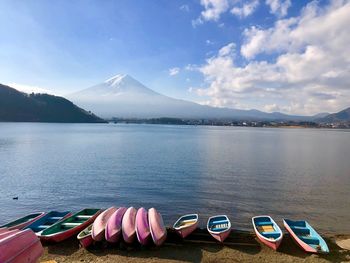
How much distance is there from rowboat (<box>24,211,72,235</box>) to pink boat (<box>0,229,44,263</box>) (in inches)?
200

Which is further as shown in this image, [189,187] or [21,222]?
[189,187]

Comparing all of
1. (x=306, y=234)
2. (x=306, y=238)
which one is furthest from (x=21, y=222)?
(x=306, y=234)

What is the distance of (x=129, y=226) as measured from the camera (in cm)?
1495

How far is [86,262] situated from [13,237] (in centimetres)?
328

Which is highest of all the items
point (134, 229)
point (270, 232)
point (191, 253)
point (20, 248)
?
point (20, 248)

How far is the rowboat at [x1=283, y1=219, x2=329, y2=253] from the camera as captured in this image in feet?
44.9

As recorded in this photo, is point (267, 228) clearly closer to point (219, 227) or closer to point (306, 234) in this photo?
point (306, 234)

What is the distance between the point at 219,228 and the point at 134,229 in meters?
4.28

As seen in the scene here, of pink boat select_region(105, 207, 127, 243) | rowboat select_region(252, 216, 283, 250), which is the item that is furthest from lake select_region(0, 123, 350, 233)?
pink boat select_region(105, 207, 127, 243)

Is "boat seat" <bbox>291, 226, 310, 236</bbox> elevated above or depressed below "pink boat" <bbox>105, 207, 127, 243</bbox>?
below

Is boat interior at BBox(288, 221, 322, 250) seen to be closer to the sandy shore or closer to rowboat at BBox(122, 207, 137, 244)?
the sandy shore

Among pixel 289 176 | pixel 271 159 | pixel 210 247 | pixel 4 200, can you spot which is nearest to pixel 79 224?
pixel 210 247

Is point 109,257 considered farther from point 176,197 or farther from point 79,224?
point 176,197

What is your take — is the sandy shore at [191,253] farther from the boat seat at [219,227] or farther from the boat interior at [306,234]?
the boat seat at [219,227]
